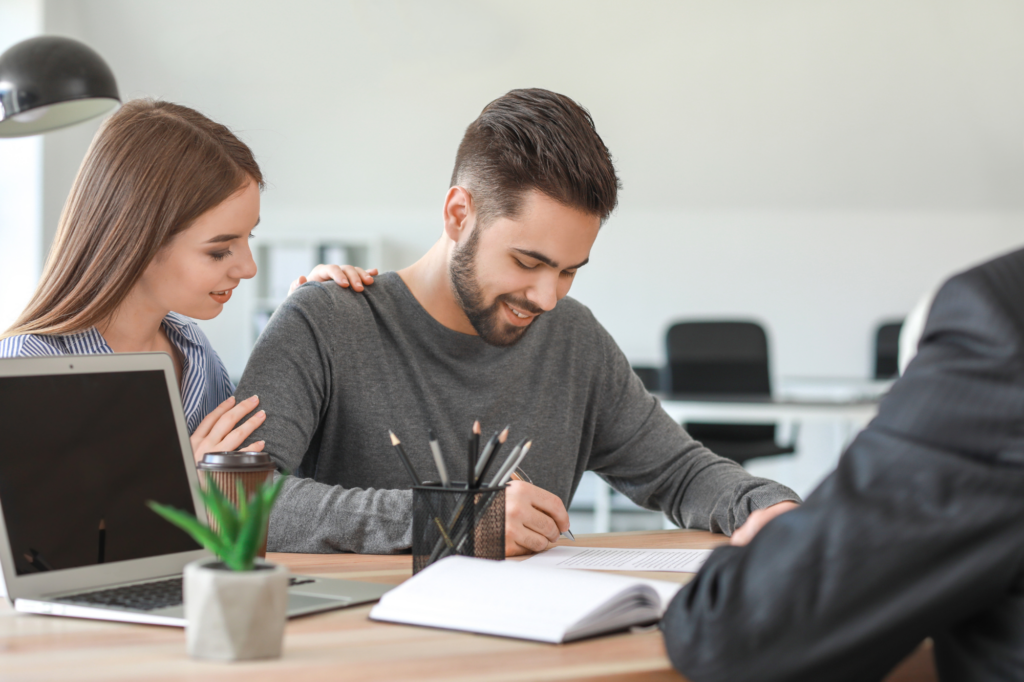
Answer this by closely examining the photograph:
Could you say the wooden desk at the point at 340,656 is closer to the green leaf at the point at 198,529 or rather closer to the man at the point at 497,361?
the green leaf at the point at 198,529

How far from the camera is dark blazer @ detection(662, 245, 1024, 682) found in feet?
1.84

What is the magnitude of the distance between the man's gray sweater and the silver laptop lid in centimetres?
26

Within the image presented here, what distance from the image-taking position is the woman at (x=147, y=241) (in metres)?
1.28

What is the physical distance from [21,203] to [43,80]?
3.11 m

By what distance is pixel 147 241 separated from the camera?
129 centimetres

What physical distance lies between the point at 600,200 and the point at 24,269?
423 cm

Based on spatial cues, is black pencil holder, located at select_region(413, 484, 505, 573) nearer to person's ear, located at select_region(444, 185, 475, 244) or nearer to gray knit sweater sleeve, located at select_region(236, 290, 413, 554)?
gray knit sweater sleeve, located at select_region(236, 290, 413, 554)

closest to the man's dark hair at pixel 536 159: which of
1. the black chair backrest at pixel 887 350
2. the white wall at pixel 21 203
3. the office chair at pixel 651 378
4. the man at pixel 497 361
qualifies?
the man at pixel 497 361

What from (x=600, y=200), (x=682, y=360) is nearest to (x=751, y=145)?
(x=682, y=360)

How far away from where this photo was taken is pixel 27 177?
475 cm

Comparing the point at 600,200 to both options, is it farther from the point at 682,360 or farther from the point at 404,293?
the point at 682,360

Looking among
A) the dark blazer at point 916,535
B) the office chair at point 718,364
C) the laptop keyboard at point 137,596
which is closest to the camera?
the dark blazer at point 916,535

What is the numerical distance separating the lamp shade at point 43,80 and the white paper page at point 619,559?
5.22ft

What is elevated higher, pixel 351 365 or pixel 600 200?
pixel 600 200
